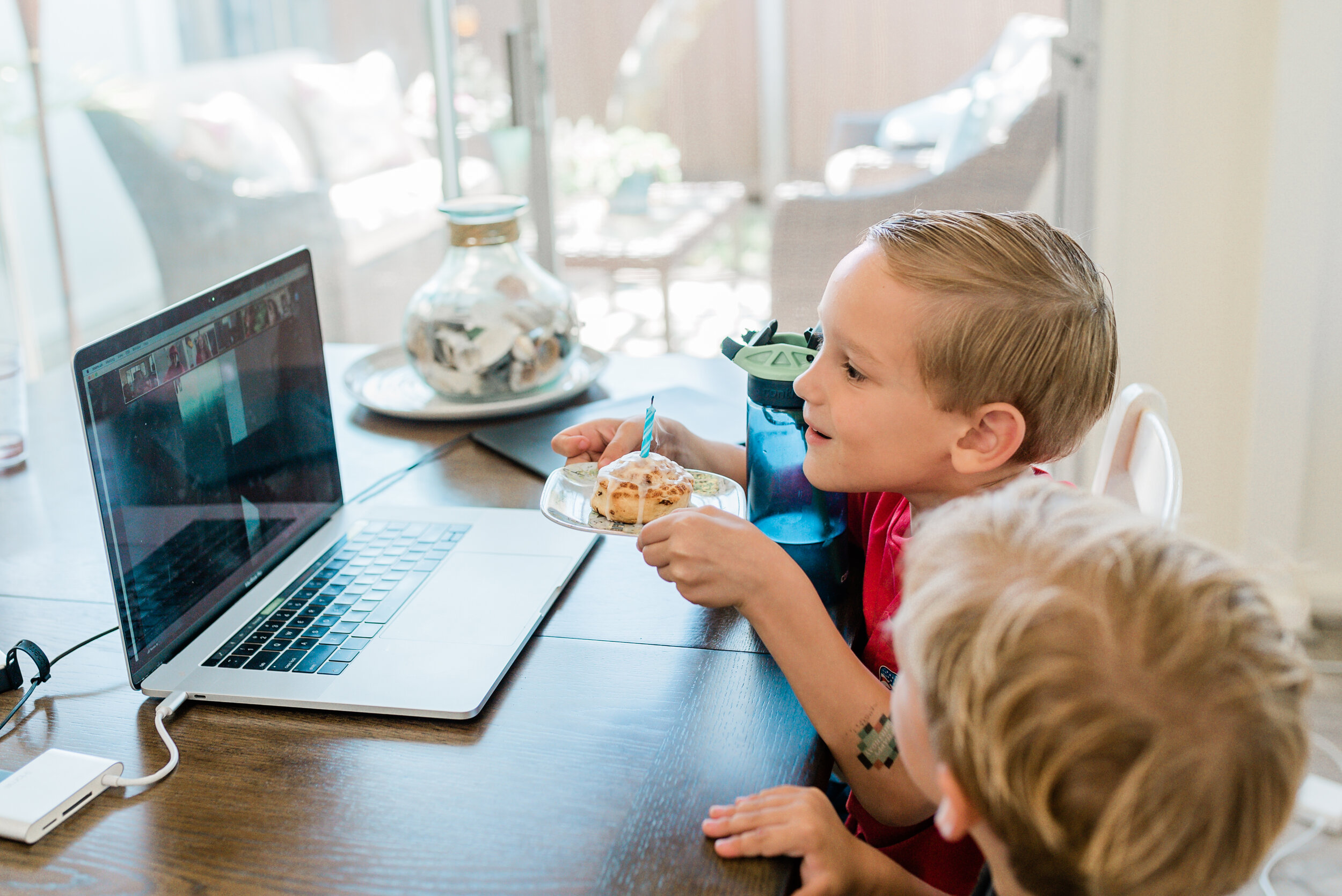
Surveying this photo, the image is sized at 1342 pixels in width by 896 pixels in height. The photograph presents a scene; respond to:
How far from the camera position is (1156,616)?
53cm

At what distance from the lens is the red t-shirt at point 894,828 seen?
0.87 metres

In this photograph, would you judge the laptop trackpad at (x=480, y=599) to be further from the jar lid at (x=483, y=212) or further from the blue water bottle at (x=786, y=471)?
the jar lid at (x=483, y=212)

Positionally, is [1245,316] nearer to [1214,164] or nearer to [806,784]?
[1214,164]

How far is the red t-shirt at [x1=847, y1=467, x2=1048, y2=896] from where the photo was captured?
0.87 m

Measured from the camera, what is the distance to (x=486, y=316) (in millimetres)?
1384

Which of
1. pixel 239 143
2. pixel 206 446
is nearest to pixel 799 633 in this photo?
pixel 206 446

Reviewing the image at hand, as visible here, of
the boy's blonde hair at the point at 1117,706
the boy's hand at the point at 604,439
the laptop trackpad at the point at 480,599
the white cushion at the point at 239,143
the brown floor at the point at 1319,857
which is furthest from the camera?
the white cushion at the point at 239,143

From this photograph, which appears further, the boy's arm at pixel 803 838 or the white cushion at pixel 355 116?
the white cushion at pixel 355 116

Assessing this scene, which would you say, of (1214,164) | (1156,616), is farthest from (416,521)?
(1214,164)

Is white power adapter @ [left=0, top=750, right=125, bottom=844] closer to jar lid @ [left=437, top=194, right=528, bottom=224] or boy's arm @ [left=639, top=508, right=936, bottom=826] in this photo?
boy's arm @ [left=639, top=508, right=936, bottom=826]

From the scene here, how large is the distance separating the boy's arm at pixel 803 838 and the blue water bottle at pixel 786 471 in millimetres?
303

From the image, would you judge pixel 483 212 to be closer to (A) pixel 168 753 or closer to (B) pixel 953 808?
(A) pixel 168 753

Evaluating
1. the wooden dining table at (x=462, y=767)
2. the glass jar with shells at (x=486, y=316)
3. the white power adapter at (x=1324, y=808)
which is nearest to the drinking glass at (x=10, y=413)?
the wooden dining table at (x=462, y=767)

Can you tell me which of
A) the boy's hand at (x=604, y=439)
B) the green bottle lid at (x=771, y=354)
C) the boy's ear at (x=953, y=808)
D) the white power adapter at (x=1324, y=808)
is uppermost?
the green bottle lid at (x=771, y=354)
